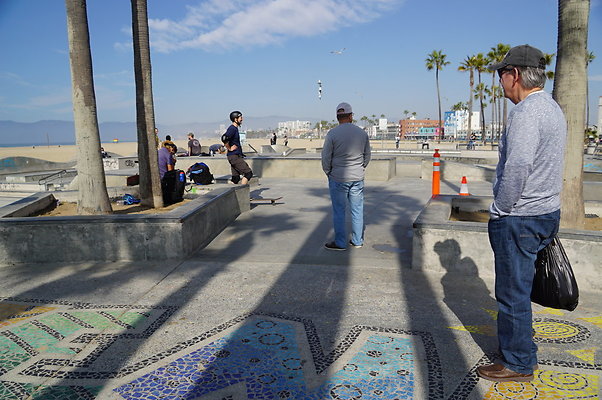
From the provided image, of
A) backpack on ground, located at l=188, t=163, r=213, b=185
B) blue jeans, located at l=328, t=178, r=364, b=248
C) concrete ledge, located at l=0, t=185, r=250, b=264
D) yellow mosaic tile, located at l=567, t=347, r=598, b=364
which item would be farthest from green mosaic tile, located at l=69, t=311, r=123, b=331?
backpack on ground, located at l=188, t=163, r=213, b=185

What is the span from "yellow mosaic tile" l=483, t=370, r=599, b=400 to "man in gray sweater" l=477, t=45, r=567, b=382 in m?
0.05

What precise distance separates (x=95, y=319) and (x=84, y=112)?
321 centimetres

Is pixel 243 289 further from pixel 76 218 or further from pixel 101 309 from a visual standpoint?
pixel 76 218

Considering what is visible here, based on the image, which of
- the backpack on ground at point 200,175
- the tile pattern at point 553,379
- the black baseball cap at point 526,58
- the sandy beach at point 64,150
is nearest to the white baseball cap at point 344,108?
the black baseball cap at point 526,58

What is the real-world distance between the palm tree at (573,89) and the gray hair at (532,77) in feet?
9.06

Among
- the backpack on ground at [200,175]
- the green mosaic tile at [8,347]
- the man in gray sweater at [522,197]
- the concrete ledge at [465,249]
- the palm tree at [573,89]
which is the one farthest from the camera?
the backpack on ground at [200,175]

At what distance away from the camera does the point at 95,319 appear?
368 cm

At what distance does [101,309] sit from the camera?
389cm

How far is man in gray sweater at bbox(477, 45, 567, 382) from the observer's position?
2.40 m

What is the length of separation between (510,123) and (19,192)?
1534 cm

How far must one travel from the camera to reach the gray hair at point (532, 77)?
2508 mm

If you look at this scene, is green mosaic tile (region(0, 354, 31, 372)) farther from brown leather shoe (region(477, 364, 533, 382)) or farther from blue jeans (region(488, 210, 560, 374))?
blue jeans (region(488, 210, 560, 374))

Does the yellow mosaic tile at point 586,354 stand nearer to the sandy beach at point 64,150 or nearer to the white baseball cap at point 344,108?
the white baseball cap at point 344,108

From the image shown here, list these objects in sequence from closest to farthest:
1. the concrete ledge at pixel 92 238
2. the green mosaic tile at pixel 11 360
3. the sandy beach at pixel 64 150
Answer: the green mosaic tile at pixel 11 360 < the concrete ledge at pixel 92 238 < the sandy beach at pixel 64 150
